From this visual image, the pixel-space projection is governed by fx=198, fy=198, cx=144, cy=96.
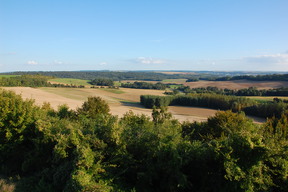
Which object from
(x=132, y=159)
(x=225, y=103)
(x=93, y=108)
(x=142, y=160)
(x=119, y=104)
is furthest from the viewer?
(x=119, y=104)

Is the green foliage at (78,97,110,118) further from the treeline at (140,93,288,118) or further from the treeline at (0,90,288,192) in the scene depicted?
A: the treeline at (140,93,288,118)

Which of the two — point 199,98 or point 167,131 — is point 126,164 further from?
point 199,98

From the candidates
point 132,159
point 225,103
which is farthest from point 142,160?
point 225,103

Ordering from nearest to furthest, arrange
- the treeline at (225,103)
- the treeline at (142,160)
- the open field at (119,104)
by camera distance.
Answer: the treeline at (142,160), the treeline at (225,103), the open field at (119,104)

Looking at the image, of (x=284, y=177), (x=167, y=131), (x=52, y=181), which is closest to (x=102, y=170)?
(x=52, y=181)

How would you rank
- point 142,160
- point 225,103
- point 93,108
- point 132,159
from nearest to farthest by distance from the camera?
point 132,159, point 142,160, point 93,108, point 225,103

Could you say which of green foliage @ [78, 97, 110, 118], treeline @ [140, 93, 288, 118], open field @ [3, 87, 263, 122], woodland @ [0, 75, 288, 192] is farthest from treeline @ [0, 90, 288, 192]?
treeline @ [140, 93, 288, 118]

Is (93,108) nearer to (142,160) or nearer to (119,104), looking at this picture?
(142,160)

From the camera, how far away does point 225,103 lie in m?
54.8

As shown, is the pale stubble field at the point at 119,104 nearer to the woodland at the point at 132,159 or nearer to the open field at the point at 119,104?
the open field at the point at 119,104

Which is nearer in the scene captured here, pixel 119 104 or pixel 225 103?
pixel 225 103

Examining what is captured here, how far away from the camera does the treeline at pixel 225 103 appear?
147 ft

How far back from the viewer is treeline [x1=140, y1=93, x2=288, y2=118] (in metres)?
44.7

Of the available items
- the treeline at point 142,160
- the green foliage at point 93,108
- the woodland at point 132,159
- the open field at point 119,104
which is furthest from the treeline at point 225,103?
the treeline at point 142,160
